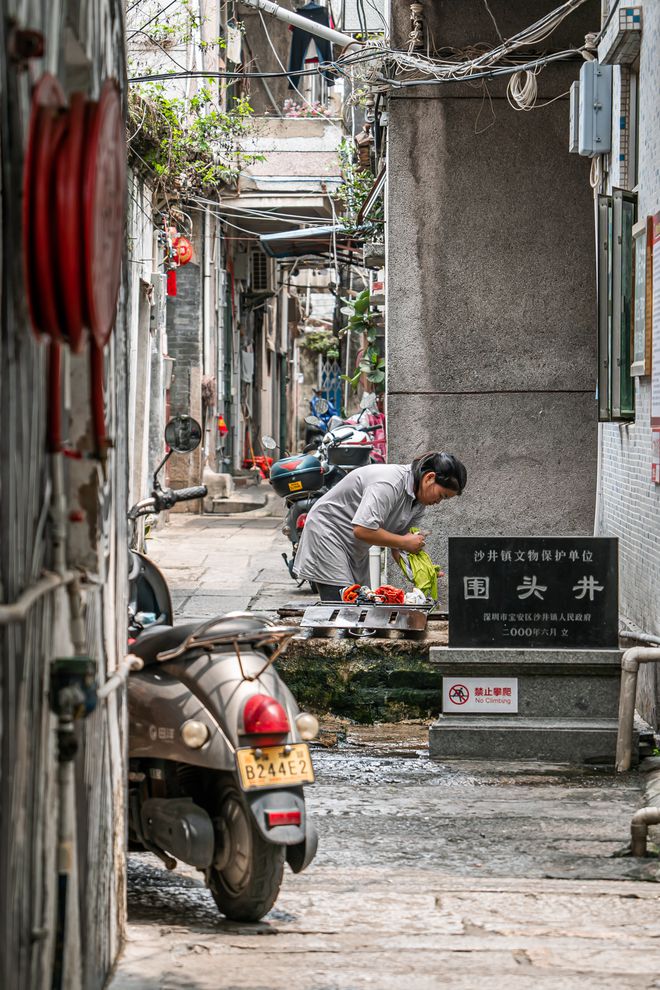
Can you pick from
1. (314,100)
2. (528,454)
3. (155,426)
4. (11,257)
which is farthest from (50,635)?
(314,100)

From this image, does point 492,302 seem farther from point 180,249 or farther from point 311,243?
point 311,243

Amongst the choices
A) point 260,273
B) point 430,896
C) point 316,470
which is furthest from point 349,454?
point 260,273

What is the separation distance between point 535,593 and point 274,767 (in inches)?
135

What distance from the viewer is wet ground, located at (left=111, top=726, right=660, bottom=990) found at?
3.92 m

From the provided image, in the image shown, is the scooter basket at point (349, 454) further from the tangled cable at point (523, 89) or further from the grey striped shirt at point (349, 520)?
the grey striped shirt at point (349, 520)

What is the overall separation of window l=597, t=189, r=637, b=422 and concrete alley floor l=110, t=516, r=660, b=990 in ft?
8.32

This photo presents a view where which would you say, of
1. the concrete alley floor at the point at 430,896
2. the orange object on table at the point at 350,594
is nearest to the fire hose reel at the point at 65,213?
the concrete alley floor at the point at 430,896

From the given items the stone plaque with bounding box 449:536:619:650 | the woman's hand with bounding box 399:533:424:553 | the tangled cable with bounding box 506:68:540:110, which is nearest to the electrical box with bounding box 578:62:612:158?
the tangled cable with bounding box 506:68:540:110

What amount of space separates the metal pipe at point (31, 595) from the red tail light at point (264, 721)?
54.7 inches

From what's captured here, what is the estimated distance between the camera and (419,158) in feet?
37.8

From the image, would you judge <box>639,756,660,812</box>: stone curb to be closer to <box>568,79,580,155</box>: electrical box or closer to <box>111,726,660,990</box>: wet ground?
<box>111,726,660,990</box>: wet ground

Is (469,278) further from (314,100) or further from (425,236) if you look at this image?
(314,100)

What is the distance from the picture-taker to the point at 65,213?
2596mm

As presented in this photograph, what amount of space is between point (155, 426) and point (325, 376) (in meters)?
34.2
